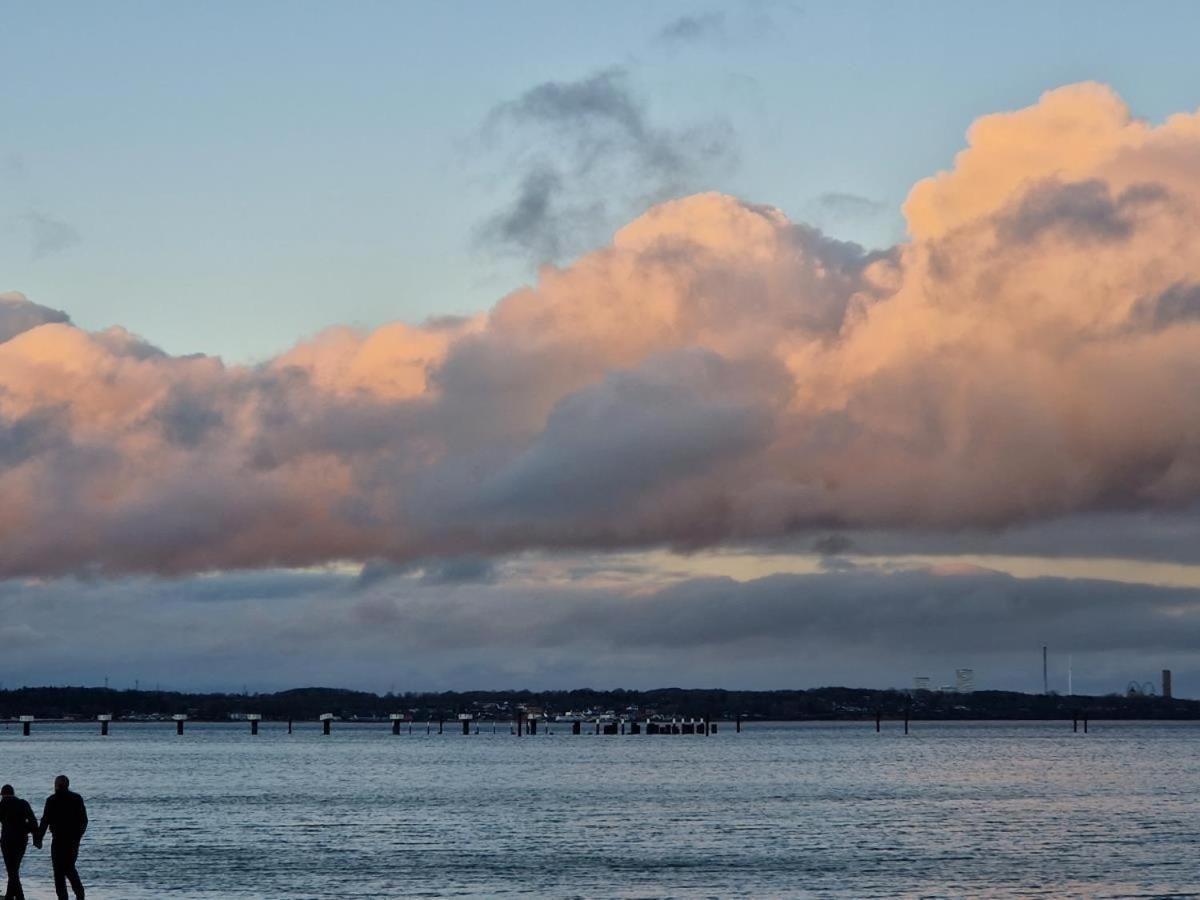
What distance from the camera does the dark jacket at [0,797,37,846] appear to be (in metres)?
36.3

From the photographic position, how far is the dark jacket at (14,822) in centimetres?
3628

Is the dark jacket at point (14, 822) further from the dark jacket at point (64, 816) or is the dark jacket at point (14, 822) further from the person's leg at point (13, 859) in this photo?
the dark jacket at point (64, 816)

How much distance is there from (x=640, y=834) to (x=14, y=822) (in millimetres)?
44712

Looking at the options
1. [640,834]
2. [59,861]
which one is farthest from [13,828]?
[640,834]

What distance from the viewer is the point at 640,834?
77812mm

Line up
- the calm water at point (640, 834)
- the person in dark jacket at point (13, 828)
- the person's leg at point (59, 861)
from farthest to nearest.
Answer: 1. the calm water at point (640, 834)
2. the person's leg at point (59, 861)
3. the person in dark jacket at point (13, 828)

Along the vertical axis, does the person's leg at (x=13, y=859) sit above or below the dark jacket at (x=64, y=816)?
below

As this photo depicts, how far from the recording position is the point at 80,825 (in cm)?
3684

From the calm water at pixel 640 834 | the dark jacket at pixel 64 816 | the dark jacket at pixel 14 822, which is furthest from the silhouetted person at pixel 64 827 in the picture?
the calm water at pixel 640 834

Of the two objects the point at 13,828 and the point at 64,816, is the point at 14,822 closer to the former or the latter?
the point at 13,828

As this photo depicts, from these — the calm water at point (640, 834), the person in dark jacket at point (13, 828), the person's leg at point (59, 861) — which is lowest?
the calm water at point (640, 834)

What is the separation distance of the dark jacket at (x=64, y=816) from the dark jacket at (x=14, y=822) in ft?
1.18

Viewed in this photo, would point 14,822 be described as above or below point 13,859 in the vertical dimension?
above

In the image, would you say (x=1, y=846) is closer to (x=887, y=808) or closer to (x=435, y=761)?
(x=887, y=808)
